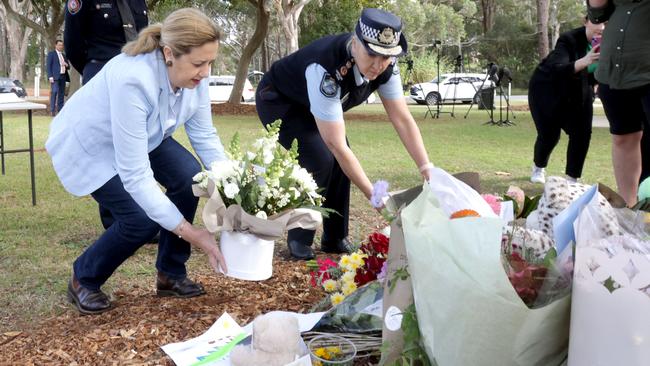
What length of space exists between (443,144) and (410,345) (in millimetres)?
9743

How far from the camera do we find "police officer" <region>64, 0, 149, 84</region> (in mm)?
4949

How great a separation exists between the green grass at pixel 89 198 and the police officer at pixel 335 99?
2.57 feet

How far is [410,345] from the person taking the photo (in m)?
2.05

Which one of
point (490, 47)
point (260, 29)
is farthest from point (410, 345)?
point (490, 47)

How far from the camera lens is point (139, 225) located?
3.28 meters

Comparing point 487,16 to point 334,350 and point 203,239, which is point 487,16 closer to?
point 203,239

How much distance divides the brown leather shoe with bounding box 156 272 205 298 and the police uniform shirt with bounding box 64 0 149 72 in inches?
82.5

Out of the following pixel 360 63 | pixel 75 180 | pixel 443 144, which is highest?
pixel 360 63

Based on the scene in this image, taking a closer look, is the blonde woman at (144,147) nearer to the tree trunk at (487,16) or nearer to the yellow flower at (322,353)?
the yellow flower at (322,353)

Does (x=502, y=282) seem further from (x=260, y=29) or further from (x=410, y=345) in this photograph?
(x=260, y=29)

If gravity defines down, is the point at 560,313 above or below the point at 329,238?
above

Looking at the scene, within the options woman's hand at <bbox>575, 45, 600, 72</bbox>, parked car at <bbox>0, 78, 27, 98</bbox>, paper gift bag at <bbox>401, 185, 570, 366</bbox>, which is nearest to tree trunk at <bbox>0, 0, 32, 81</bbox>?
parked car at <bbox>0, 78, 27, 98</bbox>

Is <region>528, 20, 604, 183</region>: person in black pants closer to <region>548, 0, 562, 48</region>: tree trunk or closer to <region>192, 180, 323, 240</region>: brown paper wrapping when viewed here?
<region>192, 180, 323, 240</region>: brown paper wrapping

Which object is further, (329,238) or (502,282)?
(329,238)
